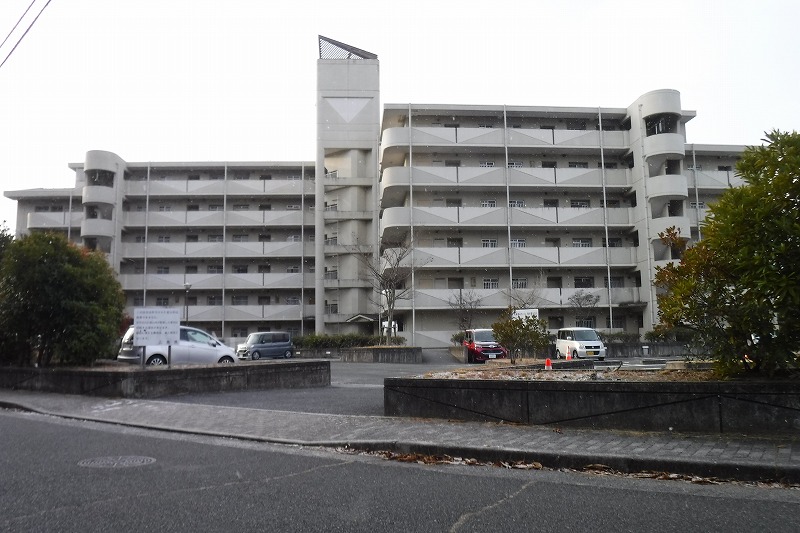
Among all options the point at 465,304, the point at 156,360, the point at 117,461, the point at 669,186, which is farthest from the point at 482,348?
the point at 117,461

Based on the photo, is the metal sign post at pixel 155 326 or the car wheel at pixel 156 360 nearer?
the metal sign post at pixel 155 326

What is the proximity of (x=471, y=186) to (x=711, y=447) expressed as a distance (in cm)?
3688

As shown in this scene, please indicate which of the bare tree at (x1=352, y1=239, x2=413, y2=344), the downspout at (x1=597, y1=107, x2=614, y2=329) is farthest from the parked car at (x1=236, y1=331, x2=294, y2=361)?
the downspout at (x1=597, y1=107, x2=614, y2=329)

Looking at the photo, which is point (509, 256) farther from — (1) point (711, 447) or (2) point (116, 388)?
(1) point (711, 447)

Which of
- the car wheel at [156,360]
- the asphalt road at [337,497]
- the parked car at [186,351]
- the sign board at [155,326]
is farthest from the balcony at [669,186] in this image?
the asphalt road at [337,497]

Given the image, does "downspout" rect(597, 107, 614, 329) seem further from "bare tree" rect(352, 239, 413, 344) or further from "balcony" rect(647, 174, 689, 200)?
"bare tree" rect(352, 239, 413, 344)

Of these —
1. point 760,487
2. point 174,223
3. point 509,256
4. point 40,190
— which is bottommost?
point 760,487

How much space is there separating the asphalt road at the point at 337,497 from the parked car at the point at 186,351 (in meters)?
12.2

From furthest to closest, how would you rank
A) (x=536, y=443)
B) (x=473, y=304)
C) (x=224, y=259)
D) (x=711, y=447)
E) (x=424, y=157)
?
(x=224, y=259)
(x=424, y=157)
(x=473, y=304)
(x=536, y=443)
(x=711, y=447)

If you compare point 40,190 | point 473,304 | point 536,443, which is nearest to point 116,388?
point 536,443

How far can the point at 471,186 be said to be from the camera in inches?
1683

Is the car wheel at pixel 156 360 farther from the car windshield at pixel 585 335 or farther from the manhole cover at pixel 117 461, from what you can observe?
the car windshield at pixel 585 335

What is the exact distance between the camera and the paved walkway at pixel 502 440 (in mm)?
6109

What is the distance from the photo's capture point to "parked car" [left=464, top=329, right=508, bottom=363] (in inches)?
1171
